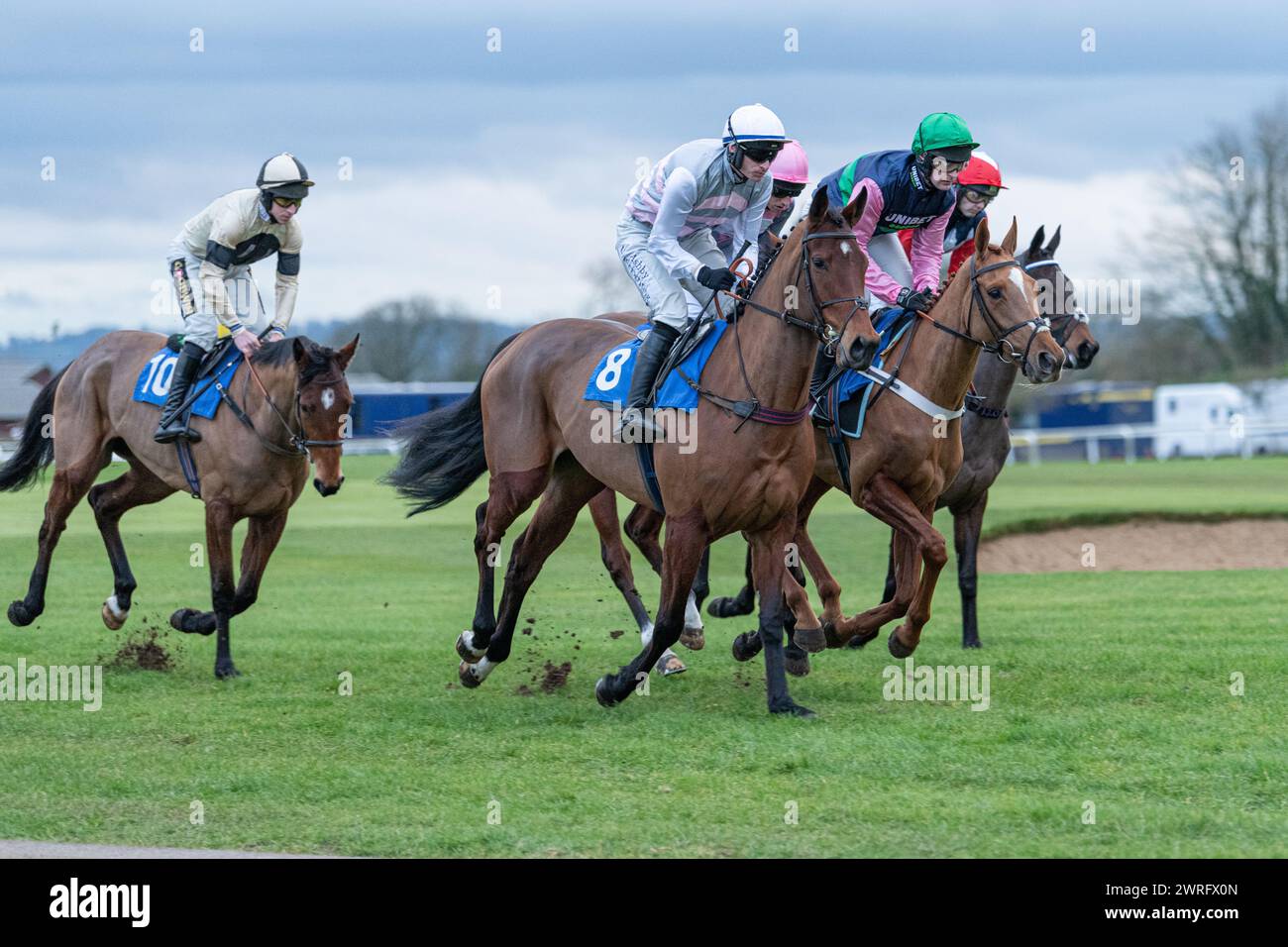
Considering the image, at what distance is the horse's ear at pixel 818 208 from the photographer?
6.88 m

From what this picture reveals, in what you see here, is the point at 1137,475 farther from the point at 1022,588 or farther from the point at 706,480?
the point at 706,480

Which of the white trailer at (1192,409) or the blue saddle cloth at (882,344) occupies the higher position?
the blue saddle cloth at (882,344)

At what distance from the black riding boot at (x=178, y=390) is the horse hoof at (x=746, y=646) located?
11.4 feet

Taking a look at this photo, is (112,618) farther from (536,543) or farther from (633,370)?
(633,370)

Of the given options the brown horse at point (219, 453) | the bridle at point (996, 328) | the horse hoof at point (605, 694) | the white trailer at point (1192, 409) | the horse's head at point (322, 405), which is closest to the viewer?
the horse hoof at point (605, 694)

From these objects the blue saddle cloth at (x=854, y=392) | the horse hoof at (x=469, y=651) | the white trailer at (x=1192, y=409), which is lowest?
the white trailer at (x=1192, y=409)

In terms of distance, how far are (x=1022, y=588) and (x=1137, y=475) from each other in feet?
54.3

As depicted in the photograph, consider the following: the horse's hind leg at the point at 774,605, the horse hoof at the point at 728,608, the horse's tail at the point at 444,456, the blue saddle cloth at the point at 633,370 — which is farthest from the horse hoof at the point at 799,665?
the horse's tail at the point at 444,456

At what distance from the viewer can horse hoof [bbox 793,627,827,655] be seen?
26.2 feet

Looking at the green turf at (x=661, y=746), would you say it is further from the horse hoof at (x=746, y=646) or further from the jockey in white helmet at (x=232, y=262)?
the jockey in white helmet at (x=232, y=262)

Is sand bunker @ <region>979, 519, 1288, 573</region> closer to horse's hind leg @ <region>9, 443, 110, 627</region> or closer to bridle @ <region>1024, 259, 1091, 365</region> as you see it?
bridle @ <region>1024, 259, 1091, 365</region>

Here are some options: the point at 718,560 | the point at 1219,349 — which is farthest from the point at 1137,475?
the point at 1219,349

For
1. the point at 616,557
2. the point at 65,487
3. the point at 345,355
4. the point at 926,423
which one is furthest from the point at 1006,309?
the point at 65,487

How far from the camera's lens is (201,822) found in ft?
18.7
